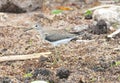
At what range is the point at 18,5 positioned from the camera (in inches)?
547

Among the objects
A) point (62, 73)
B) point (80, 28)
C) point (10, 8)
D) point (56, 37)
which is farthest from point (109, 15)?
point (62, 73)

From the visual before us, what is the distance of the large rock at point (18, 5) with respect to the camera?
1372cm

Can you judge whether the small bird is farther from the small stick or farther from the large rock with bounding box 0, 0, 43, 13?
the large rock with bounding box 0, 0, 43, 13

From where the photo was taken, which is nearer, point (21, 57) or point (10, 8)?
point (21, 57)

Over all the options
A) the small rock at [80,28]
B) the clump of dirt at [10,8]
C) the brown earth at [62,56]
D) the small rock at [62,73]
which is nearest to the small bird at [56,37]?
the brown earth at [62,56]

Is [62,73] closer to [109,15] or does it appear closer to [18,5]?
[109,15]

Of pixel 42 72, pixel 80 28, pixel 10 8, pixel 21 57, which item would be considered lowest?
pixel 10 8

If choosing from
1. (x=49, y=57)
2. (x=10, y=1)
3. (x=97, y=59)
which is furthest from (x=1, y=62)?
(x=10, y=1)

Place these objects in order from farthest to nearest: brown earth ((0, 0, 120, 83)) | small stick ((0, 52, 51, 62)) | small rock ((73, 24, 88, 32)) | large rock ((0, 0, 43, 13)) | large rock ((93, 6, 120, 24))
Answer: large rock ((0, 0, 43, 13)), large rock ((93, 6, 120, 24)), small rock ((73, 24, 88, 32)), small stick ((0, 52, 51, 62)), brown earth ((0, 0, 120, 83))

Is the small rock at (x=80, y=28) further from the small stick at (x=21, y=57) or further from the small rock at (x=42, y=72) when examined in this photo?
the small rock at (x=42, y=72)

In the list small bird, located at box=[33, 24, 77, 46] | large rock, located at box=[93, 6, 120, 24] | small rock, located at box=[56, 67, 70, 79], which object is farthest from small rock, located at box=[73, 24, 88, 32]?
small rock, located at box=[56, 67, 70, 79]

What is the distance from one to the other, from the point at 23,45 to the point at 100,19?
229 cm

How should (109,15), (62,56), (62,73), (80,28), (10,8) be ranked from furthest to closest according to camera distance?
(10,8), (109,15), (80,28), (62,56), (62,73)

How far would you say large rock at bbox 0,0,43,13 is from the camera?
1372 centimetres
